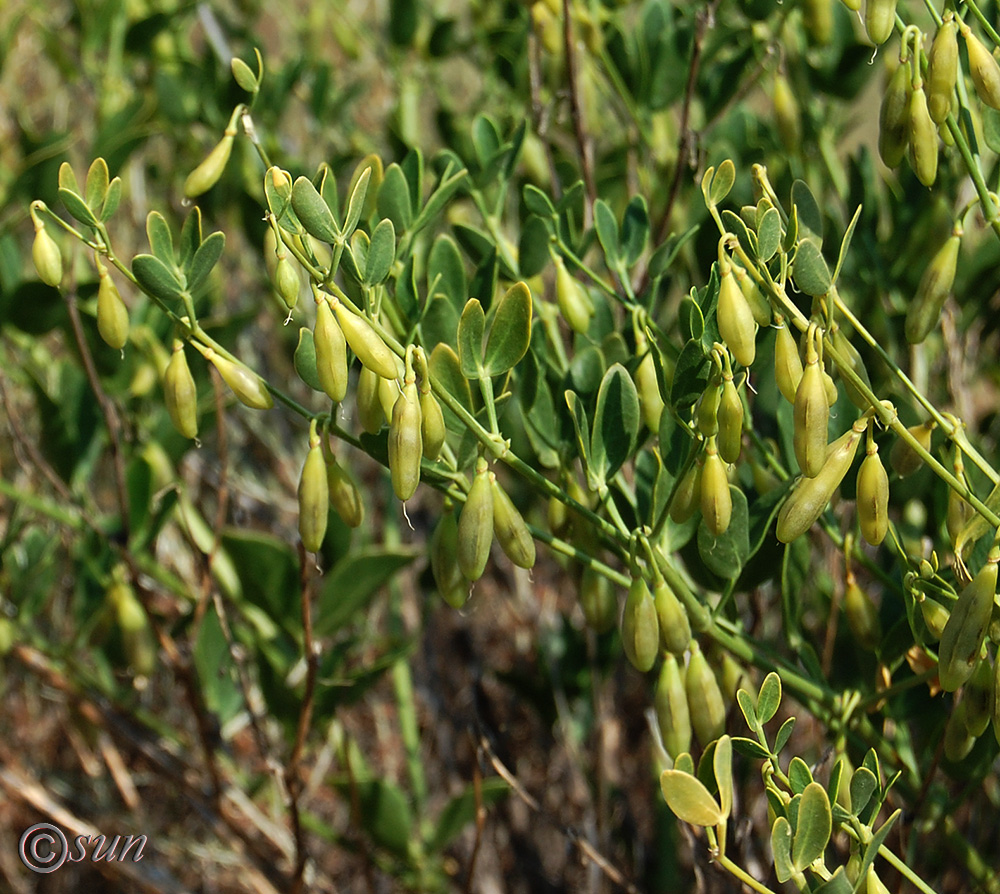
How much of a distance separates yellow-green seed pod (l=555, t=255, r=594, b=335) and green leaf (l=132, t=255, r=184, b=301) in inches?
9.4

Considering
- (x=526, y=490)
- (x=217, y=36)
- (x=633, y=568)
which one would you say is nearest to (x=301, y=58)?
(x=217, y=36)

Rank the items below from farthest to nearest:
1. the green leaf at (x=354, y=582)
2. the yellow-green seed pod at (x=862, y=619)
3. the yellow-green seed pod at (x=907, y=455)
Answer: the green leaf at (x=354, y=582) < the yellow-green seed pod at (x=862, y=619) < the yellow-green seed pod at (x=907, y=455)

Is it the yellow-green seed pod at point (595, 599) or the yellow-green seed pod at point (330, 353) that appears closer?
the yellow-green seed pod at point (330, 353)

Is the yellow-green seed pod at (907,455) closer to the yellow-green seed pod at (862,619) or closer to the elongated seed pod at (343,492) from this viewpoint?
the yellow-green seed pod at (862,619)

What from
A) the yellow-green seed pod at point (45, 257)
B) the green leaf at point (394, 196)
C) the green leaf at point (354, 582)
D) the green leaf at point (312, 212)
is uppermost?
the green leaf at point (312, 212)

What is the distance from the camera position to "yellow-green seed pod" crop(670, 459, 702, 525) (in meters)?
0.57

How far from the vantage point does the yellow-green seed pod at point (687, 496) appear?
572 millimetres

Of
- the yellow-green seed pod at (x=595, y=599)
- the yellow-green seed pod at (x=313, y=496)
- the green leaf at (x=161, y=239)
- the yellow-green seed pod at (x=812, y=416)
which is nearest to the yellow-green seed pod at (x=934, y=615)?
the yellow-green seed pod at (x=812, y=416)

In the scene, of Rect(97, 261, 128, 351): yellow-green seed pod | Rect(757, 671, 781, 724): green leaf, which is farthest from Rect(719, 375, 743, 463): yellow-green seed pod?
Rect(97, 261, 128, 351): yellow-green seed pod

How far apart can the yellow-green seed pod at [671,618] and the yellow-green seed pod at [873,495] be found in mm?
102

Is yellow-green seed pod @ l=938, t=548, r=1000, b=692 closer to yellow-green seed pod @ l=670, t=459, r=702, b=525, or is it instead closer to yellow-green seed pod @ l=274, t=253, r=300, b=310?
yellow-green seed pod @ l=670, t=459, r=702, b=525

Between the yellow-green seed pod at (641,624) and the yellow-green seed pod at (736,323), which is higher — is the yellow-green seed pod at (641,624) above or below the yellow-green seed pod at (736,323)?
below

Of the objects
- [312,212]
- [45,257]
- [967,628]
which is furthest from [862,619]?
[45,257]

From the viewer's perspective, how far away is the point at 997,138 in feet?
2.18
